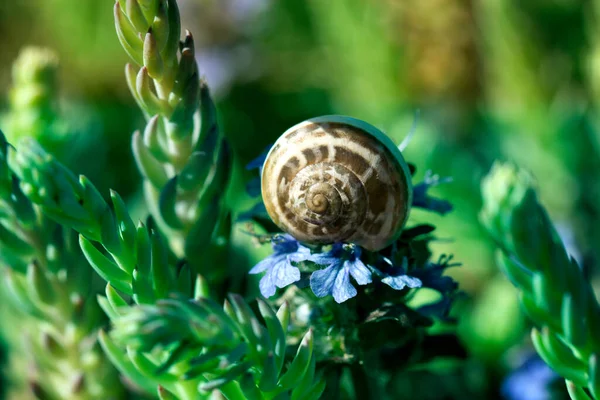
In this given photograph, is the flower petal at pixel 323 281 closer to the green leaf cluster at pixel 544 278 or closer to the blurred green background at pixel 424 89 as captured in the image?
the green leaf cluster at pixel 544 278

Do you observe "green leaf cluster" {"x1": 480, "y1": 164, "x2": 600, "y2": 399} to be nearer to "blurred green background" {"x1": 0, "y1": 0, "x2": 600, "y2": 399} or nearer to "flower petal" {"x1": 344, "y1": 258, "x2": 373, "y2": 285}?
"flower petal" {"x1": 344, "y1": 258, "x2": 373, "y2": 285}

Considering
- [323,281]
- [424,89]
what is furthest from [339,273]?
[424,89]

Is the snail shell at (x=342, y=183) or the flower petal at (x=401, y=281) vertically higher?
the snail shell at (x=342, y=183)

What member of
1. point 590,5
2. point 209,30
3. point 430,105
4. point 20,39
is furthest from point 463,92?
point 20,39

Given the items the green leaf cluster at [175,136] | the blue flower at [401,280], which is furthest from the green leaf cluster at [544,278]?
the green leaf cluster at [175,136]

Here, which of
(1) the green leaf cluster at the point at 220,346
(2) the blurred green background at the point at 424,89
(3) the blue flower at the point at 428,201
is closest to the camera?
(1) the green leaf cluster at the point at 220,346

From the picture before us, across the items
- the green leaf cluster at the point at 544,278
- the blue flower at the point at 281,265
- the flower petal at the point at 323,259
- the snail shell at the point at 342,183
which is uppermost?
the snail shell at the point at 342,183

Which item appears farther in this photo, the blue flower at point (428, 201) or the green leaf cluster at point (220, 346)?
the blue flower at point (428, 201)

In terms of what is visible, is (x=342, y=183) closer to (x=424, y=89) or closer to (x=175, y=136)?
(x=175, y=136)
